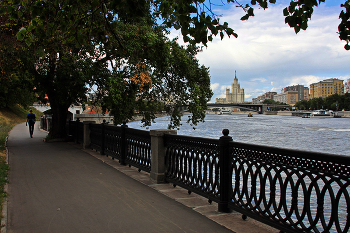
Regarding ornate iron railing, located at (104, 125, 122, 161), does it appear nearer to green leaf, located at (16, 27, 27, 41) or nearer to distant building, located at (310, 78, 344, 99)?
green leaf, located at (16, 27, 27, 41)

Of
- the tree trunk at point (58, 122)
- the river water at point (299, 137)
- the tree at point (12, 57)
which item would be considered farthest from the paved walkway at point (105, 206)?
the tree trunk at point (58, 122)

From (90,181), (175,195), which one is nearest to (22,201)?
(90,181)

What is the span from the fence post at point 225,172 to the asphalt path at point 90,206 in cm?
45

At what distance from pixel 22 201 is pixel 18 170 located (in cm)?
351

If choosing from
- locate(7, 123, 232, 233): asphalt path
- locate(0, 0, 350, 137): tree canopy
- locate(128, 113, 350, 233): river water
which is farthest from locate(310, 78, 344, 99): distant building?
locate(7, 123, 232, 233): asphalt path

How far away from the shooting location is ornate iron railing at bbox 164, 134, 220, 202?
17.6ft

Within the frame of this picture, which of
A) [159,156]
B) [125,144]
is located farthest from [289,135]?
[159,156]

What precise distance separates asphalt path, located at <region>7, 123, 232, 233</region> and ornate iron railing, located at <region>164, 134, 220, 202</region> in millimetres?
529

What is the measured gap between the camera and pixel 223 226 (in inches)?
174

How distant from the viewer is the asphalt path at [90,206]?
4.43m

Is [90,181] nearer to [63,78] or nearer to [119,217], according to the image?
[119,217]

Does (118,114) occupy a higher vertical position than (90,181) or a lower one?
higher

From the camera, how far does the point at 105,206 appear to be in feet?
17.6

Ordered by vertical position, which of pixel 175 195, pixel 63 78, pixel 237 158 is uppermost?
pixel 63 78
